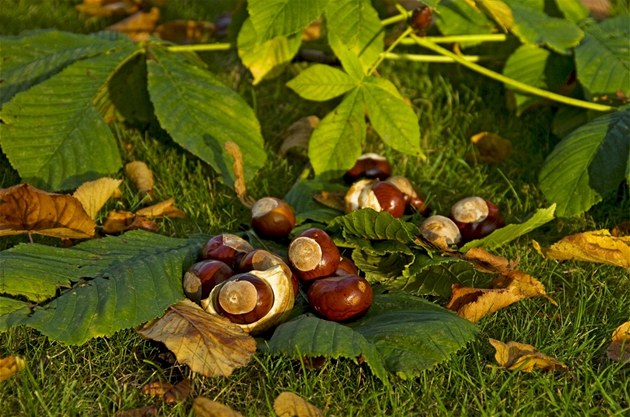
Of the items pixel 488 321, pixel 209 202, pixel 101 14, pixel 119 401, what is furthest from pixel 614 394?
pixel 101 14

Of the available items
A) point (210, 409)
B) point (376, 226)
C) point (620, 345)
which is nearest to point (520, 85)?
point (376, 226)

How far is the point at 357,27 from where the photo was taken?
2.42 m

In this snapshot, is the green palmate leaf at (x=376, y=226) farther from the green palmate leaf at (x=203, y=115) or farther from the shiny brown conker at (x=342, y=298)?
the green palmate leaf at (x=203, y=115)

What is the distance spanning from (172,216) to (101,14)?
1530 mm

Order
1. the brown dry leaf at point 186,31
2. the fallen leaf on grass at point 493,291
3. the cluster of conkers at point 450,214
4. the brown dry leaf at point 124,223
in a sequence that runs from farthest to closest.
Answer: the brown dry leaf at point 186,31 < the brown dry leaf at point 124,223 < the cluster of conkers at point 450,214 < the fallen leaf on grass at point 493,291

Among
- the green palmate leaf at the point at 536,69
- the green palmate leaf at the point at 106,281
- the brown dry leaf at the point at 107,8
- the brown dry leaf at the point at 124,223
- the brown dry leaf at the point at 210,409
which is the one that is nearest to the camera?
the brown dry leaf at the point at 210,409

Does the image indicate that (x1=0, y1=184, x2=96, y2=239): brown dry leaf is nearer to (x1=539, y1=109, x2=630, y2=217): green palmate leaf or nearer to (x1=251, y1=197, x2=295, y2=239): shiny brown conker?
(x1=251, y1=197, x2=295, y2=239): shiny brown conker

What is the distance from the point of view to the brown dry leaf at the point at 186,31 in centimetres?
338

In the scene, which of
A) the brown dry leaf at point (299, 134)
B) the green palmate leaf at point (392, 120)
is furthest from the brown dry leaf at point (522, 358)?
the brown dry leaf at point (299, 134)

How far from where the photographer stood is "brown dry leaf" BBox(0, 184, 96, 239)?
2.04m

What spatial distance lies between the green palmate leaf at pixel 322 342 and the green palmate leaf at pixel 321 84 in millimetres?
762

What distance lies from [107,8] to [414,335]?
237cm

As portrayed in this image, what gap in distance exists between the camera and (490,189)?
2.60 m

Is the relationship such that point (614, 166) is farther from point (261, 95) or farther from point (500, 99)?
point (261, 95)
